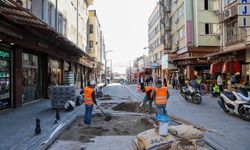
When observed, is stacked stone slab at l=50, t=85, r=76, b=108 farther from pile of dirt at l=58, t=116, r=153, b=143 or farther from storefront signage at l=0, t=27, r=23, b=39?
pile of dirt at l=58, t=116, r=153, b=143

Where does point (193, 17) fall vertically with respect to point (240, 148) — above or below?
above

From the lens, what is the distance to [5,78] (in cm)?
1412

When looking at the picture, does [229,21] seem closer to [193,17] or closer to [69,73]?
[193,17]

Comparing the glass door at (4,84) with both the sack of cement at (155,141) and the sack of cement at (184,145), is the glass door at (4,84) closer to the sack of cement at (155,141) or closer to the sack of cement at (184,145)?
the sack of cement at (155,141)

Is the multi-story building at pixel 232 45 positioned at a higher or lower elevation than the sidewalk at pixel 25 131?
higher

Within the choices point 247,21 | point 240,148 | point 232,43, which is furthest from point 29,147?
point 232,43

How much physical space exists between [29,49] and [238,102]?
1196 centimetres

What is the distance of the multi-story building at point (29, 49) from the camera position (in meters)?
12.0

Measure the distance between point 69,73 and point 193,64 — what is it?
14604 mm

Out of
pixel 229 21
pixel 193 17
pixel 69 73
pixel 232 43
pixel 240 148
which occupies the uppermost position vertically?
pixel 193 17

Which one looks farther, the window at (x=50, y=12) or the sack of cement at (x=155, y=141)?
the window at (x=50, y=12)

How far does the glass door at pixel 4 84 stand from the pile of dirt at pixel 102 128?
4.62 m

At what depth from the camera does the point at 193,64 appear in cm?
3416

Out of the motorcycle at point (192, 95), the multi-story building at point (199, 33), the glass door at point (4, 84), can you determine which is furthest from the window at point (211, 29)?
the glass door at point (4, 84)
